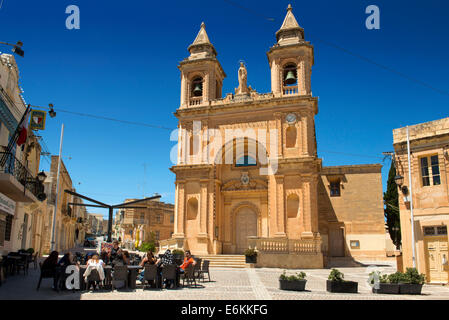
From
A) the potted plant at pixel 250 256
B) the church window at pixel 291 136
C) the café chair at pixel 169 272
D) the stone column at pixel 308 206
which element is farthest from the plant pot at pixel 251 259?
the café chair at pixel 169 272

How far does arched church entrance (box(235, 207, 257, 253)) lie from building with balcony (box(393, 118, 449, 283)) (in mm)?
11996

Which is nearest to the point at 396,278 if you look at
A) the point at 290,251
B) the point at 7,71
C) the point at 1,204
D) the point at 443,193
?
the point at 443,193

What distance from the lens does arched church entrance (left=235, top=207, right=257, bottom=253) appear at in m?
27.4

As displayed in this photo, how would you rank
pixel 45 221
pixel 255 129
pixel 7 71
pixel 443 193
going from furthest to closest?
pixel 45 221 < pixel 255 129 < pixel 7 71 < pixel 443 193

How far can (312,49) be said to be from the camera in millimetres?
27953

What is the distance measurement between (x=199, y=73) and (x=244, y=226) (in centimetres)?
1191

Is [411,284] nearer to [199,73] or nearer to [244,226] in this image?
[244,226]

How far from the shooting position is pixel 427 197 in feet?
54.0

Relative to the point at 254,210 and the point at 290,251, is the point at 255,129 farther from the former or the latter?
the point at 290,251

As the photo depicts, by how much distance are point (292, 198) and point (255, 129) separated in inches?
216

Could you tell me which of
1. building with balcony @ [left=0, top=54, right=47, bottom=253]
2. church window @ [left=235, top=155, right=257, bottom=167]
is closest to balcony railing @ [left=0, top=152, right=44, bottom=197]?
building with balcony @ [left=0, top=54, right=47, bottom=253]

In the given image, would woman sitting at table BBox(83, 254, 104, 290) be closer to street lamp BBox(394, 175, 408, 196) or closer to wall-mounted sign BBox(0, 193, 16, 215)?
wall-mounted sign BBox(0, 193, 16, 215)

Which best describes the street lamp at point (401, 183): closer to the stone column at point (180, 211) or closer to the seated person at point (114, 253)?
the seated person at point (114, 253)

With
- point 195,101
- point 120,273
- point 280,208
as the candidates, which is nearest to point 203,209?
point 280,208
